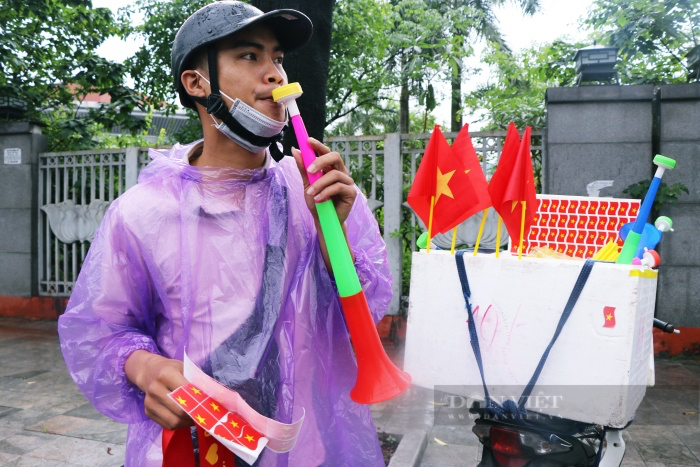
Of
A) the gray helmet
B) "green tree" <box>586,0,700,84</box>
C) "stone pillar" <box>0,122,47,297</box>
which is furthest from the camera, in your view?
"stone pillar" <box>0,122,47,297</box>

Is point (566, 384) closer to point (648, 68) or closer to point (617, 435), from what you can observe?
point (617, 435)

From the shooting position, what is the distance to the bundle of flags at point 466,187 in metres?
1.61

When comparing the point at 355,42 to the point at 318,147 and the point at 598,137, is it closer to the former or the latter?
the point at 598,137

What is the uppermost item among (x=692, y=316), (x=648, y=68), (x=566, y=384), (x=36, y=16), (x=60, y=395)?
(x=36, y=16)

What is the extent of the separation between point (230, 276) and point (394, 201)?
483 cm

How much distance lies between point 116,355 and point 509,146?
111 cm

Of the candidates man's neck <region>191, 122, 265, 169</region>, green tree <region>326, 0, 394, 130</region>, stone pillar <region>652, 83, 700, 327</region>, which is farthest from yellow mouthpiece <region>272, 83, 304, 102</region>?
green tree <region>326, 0, 394, 130</region>

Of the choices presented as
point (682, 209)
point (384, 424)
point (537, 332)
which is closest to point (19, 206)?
point (384, 424)

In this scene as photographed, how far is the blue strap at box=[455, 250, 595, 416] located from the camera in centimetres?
150

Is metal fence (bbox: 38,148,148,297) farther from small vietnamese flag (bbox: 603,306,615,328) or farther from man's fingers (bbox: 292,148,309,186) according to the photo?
small vietnamese flag (bbox: 603,306,615,328)

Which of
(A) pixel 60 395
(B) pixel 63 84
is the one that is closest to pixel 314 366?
(A) pixel 60 395

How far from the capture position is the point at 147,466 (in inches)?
55.5

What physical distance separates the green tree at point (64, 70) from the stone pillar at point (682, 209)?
6382 millimetres

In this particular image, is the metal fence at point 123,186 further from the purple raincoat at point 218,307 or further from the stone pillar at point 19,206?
the purple raincoat at point 218,307
